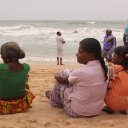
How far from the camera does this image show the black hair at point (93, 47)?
4.32m

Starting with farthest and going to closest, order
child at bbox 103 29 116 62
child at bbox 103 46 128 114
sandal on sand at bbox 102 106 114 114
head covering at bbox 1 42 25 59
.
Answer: child at bbox 103 29 116 62
sandal on sand at bbox 102 106 114 114
child at bbox 103 46 128 114
head covering at bbox 1 42 25 59

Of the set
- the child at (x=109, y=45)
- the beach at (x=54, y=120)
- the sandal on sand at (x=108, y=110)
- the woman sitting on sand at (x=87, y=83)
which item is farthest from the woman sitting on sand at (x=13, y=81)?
the child at (x=109, y=45)

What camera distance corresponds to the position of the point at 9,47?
14.6ft

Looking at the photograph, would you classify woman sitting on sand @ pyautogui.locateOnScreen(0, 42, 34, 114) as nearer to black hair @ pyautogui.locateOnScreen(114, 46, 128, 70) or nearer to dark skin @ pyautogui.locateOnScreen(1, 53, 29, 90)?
dark skin @ pyautogui.locateOnScreen(1, 53, 29, 90)

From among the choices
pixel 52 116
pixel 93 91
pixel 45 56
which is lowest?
pixel 45 56

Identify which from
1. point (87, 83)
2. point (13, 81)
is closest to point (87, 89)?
point (87, 83)

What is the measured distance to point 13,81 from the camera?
4.58 m

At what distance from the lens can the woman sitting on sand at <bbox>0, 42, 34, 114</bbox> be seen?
4.46 m

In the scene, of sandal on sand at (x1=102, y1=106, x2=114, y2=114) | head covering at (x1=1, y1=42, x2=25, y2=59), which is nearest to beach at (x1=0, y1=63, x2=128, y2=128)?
sandal on sand at (x1=102, y1=106, x2=114, y2=114)

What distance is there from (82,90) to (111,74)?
0.46m

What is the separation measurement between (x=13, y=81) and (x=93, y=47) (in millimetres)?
1152

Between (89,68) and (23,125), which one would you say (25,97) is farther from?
(89,68)

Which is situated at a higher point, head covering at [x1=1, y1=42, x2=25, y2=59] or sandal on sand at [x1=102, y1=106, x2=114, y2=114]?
head covering at [x1=1, y1=42, x2=25, y2=59]

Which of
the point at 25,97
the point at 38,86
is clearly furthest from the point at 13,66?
the point at 38,86
